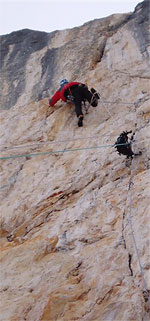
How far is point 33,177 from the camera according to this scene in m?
6.80

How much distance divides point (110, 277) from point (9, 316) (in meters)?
1.25

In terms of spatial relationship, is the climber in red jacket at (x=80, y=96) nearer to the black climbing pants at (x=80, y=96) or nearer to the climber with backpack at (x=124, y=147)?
the black climbing pants at (x=80, y=96)

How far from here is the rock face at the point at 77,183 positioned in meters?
4.27

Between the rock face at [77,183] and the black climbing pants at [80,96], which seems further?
the black climbing pants at [80,96]

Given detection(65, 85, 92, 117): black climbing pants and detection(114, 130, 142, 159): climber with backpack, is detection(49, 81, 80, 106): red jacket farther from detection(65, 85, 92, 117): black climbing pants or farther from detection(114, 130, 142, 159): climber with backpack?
detection(114, 130, 142, 159): climber with backpack

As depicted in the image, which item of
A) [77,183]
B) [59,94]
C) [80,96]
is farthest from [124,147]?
[59,94]

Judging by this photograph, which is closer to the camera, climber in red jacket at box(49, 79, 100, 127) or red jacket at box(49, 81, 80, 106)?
climber in red jacket at box(49, 79, 100, 127)

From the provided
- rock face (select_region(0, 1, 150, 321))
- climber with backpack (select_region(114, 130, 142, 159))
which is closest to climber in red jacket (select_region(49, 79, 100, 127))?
rock face (select_region(0, 1, 150, 321))

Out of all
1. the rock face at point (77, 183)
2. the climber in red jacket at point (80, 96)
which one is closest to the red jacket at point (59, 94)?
the climber in red jacket at point (80, 96)

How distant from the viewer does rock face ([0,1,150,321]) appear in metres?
4.27

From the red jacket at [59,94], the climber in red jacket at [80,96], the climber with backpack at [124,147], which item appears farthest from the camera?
the red jacket at [59,94]

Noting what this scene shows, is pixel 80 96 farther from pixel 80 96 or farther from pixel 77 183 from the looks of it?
pixel 77 183

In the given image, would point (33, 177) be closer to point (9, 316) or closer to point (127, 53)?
point (9, 316)

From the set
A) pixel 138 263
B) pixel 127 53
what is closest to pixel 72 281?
pixel 138 263
